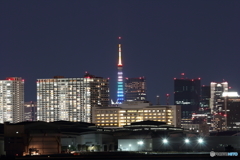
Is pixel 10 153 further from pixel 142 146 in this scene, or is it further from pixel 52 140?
pixel 142 146

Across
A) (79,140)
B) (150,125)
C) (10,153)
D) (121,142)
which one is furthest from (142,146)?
(150,125)

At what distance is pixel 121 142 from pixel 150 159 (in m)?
34.3

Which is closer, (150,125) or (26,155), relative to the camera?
(26,155)

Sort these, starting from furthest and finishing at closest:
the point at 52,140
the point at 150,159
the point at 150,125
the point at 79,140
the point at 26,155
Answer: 1. the point at 150,125
2. the point at 79,140
3. the point at 52,140
4. the point at 26,155
5. the point at 150,159

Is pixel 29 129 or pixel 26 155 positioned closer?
pixel 26 155

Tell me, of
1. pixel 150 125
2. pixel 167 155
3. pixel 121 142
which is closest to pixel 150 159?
pixel 167 155

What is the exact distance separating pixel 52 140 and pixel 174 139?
76.1 ft

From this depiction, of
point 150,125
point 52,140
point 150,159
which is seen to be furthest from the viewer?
point 150,125

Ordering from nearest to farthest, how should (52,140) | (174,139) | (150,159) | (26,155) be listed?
(150,159)
(26,155)
(52,140)
(174,139)

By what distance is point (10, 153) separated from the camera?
411ft

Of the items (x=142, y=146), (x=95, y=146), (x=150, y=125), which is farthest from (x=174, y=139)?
(x=150, y=125)

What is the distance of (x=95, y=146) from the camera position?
478 ft

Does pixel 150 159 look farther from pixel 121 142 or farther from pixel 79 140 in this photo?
pixel 79 140

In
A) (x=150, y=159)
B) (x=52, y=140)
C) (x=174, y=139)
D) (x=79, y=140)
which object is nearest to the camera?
(x=150, y=159)
